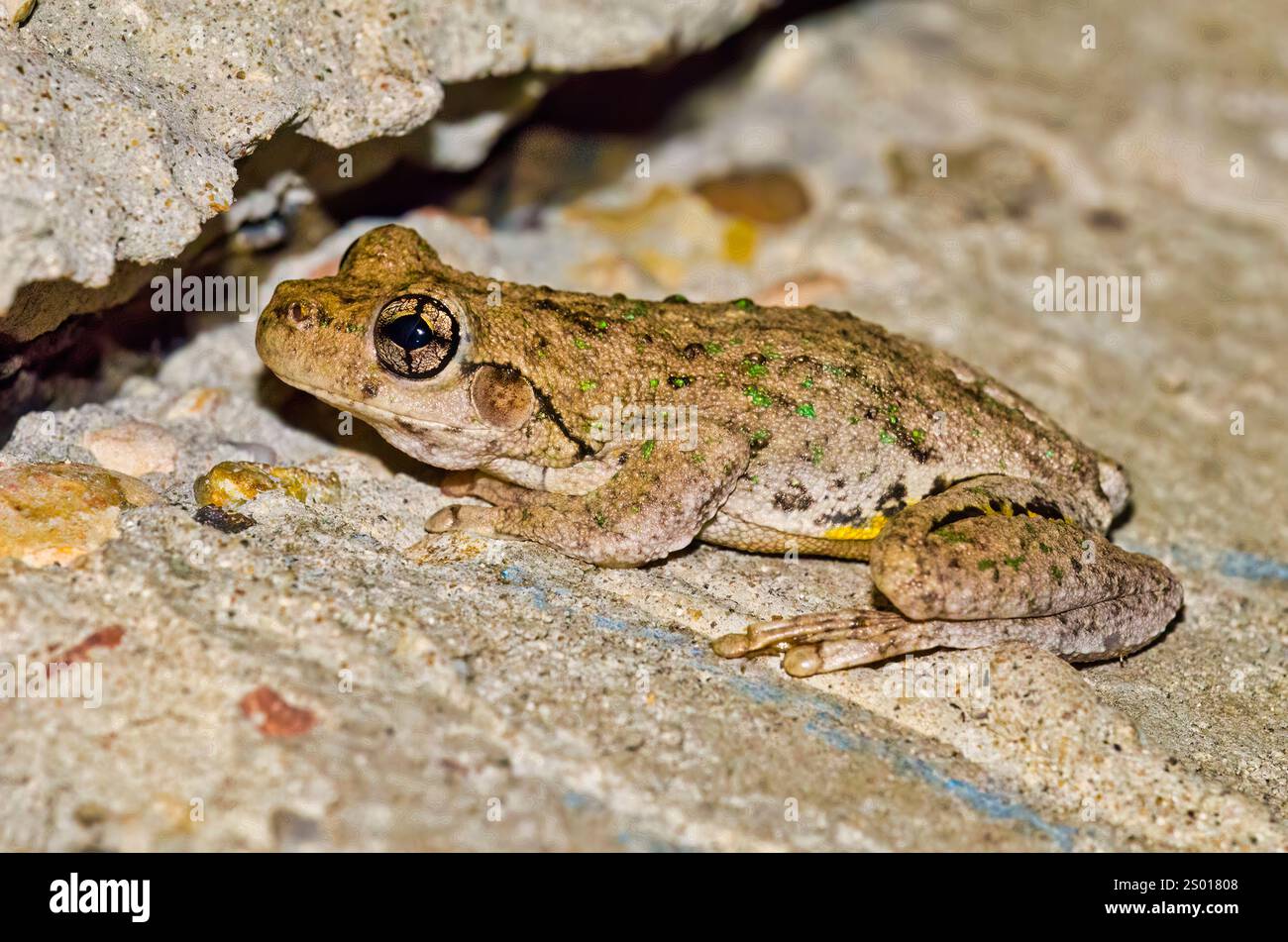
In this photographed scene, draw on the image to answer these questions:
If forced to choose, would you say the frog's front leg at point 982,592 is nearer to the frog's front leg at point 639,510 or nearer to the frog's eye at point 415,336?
the frog's front leg at point 639,510

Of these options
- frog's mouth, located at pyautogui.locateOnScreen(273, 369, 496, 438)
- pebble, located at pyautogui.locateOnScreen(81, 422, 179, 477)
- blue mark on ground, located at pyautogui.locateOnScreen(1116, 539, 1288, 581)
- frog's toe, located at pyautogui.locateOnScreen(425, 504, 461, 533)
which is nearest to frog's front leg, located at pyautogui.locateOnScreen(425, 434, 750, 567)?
frog's toe, located at pyautogui.locateOnScreen(425, 504, 461, 533)

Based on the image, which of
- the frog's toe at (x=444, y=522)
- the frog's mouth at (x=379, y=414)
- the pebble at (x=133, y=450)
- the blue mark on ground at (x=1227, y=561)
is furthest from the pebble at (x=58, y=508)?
the blue mark on ground at (x=1227, y=561)

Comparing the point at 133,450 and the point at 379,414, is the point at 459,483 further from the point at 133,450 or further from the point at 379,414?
the point at 133,450

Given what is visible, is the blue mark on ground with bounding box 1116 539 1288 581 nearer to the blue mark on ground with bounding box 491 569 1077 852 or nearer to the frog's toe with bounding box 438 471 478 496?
the blue mark on ground with bounding box 491 569 1077 852

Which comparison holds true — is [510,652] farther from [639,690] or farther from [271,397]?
[271,397]
